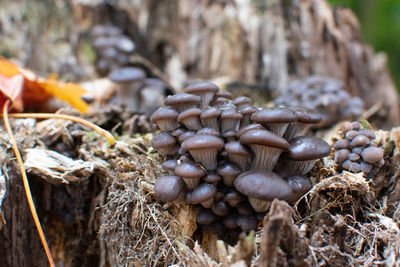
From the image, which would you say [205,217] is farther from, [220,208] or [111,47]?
[111,47]

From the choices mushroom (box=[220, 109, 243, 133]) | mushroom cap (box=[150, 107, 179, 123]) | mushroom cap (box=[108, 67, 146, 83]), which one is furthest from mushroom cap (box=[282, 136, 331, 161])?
mushroom cap (box=[108, 67, 146, 83])

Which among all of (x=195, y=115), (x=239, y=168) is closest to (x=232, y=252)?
(x=239, y=168)

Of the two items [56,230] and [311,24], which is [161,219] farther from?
[311,24]

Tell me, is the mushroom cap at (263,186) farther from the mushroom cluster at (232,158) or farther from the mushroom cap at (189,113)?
the mushroom cap at (189,113)

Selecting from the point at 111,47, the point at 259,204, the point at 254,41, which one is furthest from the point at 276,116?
the point at 111,47

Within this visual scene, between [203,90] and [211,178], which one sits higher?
[203,90]

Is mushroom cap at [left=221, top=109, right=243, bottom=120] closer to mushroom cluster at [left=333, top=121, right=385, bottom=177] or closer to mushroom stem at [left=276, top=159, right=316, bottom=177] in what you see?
mushroom stem at [left=276, top=159, right=316, bottom=177]
